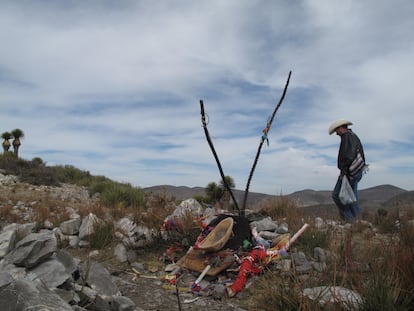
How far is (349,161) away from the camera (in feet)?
24.7

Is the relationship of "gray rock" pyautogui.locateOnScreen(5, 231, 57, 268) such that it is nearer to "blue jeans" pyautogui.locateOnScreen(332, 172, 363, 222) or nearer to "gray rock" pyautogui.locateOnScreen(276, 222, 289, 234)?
"gray rock" pyautogui.locateOnScreen(276, 222, 289, 234)

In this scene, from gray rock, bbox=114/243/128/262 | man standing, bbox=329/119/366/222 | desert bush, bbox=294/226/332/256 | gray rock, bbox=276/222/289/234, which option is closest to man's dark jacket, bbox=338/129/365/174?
man standing, bbox=329/119/366/222

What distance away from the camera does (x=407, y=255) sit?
2938mm

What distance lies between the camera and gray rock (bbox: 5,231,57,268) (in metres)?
3.69

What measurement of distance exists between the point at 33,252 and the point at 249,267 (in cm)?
241

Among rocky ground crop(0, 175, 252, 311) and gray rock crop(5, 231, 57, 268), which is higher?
gray rock crop(5, 231, 57, 268)

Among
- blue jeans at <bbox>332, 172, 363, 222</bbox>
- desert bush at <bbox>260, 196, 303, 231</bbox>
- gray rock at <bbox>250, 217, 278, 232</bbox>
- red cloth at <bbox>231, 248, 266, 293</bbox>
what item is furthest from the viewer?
desert bush at <bbox>260, 196, 303, 231</bbox>

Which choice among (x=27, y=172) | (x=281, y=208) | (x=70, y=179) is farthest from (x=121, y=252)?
(x=70, y=179)

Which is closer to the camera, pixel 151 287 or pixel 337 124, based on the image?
pixel 151 287

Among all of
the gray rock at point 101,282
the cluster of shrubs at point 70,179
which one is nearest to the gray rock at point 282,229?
the gray rock at point 101,282

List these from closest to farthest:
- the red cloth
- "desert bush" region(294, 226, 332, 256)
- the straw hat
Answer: the red cloth, the straw hat, "desert bush" region(294, 226, 332, 256)

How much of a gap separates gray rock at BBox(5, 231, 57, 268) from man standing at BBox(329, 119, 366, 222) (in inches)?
230

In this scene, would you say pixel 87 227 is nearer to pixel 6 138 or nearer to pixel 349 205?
pixel 349 205

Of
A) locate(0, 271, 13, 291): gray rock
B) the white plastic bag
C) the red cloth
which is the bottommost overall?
the red cloth
